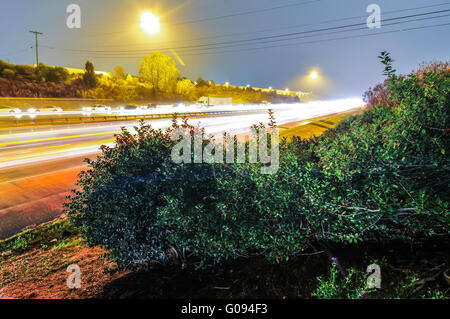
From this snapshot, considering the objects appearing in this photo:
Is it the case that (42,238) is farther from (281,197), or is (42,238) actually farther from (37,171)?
(37,171)

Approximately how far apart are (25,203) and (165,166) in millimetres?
6616

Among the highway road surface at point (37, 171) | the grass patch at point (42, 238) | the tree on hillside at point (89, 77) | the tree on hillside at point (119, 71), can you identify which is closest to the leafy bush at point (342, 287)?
the highway road surface at point (37, 171)

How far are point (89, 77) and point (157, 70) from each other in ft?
57.7

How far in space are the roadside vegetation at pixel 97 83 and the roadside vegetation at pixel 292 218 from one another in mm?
57245

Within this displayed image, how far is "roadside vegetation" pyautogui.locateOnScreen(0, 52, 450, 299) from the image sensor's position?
10.4 ft

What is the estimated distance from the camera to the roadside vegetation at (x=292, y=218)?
316cm

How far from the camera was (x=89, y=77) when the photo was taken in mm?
60062

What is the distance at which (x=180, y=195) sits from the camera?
369 centimetres

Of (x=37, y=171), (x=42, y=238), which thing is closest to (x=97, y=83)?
(x=37, y=171)

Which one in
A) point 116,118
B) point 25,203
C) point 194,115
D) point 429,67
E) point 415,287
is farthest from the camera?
point 194,115

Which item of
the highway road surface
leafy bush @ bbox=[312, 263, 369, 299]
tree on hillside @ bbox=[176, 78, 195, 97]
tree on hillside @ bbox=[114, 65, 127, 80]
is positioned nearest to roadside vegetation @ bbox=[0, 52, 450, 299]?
leafy bush @ bbox=[312, 263, 369, 299]

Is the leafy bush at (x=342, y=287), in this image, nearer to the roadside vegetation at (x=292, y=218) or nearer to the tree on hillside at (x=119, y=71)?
the roadside vegetation at (x=292, y=218)

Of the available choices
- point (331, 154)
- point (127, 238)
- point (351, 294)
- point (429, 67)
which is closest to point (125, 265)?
point (127, 238)
